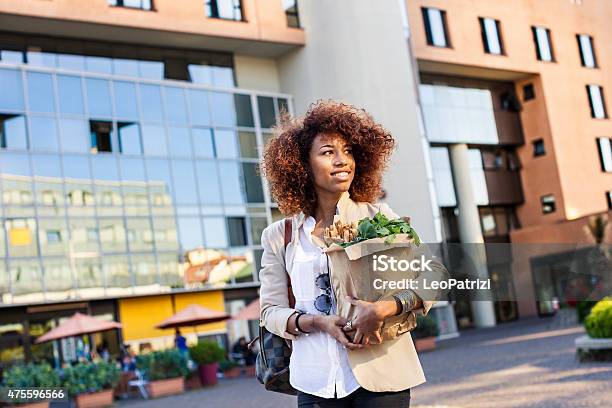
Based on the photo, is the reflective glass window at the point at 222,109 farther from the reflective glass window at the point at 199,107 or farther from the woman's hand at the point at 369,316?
the woman's hand at the point at 369,316

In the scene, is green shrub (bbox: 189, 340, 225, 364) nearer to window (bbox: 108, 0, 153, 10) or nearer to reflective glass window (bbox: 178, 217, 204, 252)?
reflective glass window (bbox: 178, 217, 204, 252)

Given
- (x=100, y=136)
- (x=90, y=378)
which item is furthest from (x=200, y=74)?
(x=90, y=378)

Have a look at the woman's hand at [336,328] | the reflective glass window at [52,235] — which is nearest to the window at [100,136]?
the reflective glass window at [52,235]

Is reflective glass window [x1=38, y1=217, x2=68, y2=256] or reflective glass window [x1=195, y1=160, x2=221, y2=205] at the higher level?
reflective glass window [x1=195, y1=160, x2=221, y2=205]

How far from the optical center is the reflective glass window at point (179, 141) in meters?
31.5

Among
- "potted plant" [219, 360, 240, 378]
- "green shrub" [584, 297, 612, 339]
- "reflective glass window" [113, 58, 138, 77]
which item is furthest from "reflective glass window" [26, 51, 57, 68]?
Answer: "green shrub" [584, 297, 612, 339]

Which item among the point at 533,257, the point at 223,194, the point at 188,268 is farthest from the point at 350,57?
the point at 533,257

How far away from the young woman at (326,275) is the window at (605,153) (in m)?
7.98

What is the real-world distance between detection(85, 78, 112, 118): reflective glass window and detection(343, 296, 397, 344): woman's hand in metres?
27.8

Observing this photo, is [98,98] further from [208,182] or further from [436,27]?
[436,27]

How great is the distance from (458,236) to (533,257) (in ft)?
88.7

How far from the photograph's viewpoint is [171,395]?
71.7 ft

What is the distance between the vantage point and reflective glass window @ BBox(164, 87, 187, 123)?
31.7 m

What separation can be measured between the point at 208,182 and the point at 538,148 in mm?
16422
